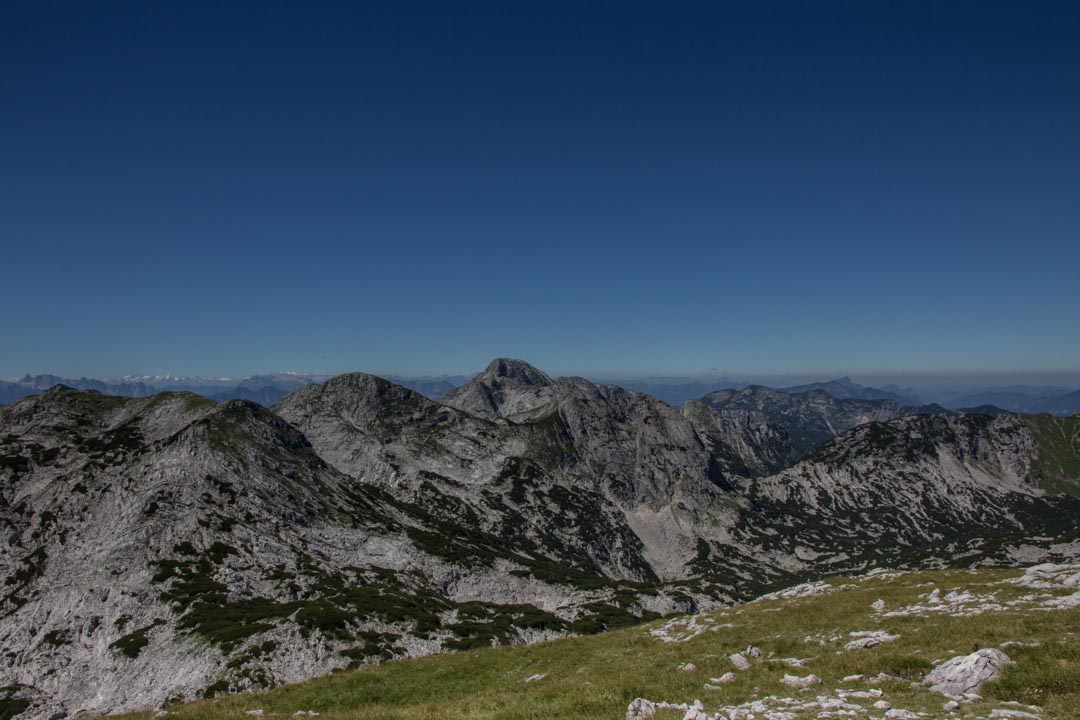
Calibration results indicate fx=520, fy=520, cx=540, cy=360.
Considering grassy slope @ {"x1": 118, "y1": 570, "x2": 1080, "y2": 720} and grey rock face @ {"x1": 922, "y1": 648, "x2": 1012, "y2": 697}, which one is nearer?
grey rock face @ {"x1": 922, "y1": 648, "x2": 1012, "y2": 697}

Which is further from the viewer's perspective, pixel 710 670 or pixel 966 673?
pixel 710 670

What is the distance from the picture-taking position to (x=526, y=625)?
128 meters

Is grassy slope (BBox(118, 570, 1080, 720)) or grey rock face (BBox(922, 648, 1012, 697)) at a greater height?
grey rock face (BBox(922, 648, 1012, 697))

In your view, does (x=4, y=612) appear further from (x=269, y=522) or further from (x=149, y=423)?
(x=149, y=423)

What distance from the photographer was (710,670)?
21.2 meters

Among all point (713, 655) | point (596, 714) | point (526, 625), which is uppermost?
point (596, 714)

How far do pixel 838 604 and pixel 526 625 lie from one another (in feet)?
358

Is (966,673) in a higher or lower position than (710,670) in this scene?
higher

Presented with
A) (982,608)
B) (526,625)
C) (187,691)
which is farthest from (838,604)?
(526,625)

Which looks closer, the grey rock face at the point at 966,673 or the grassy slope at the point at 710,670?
the grey rock face at the point at 966,673

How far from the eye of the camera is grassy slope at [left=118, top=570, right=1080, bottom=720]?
15.9 meters

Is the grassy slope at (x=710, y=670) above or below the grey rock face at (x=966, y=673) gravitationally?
below

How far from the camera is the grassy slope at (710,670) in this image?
1588 cm

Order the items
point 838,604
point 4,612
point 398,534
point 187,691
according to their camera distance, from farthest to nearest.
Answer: point 398,534 < point 4,612 < point 187,691 < point 838,604
